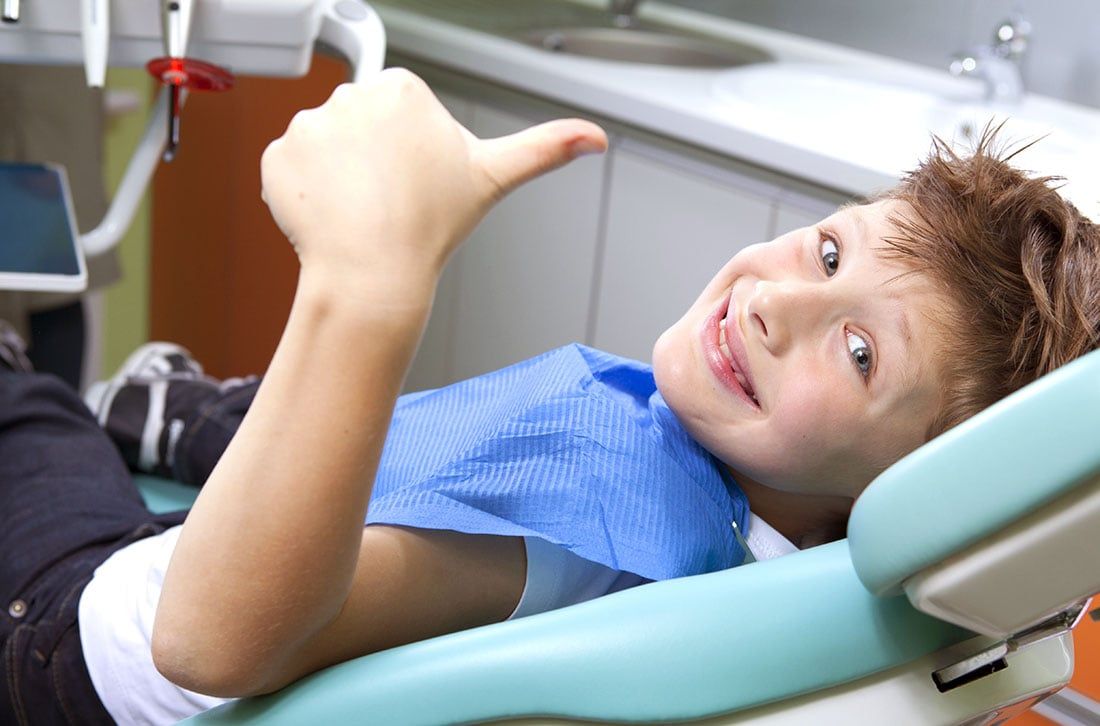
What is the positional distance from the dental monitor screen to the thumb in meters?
0.80

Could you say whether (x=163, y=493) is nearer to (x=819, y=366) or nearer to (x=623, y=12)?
(x=819, y=366)

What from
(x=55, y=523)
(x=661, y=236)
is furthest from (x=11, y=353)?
(x=661, y=236)

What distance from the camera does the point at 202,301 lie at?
281 centimetres

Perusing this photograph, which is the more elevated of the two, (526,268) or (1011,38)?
(1011,38)

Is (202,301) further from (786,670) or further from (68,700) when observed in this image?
(786,670)

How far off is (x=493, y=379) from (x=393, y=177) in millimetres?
491

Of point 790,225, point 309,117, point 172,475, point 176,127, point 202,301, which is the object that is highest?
point 309,117

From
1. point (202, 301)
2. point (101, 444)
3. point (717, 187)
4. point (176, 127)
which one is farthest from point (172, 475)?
point (202, 301)

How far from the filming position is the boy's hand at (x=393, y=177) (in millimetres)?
704

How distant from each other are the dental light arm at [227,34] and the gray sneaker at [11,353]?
1.00ft

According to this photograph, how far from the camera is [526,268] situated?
2.19 meters

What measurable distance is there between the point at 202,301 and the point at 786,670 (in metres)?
2.25

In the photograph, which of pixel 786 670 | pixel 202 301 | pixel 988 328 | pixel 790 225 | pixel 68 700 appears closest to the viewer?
pixel 786 670

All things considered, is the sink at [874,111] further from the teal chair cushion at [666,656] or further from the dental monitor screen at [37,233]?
the teal chair cushion at [666,656]
